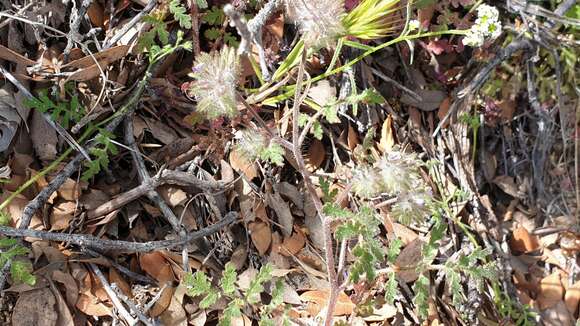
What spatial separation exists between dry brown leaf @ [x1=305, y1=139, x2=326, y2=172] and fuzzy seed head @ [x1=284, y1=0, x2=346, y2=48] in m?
0.99

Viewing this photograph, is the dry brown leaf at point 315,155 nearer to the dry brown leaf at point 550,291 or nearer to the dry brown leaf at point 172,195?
the dry brown leaf at point 172,195

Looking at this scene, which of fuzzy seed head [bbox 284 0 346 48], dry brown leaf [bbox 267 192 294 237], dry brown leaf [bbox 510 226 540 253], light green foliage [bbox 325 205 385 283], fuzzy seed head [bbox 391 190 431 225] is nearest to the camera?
fuzzy seed head [bbox 284 0 346 48]

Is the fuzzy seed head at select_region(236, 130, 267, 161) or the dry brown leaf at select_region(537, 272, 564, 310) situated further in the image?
the dry brown leaf at select_region(537, 272, 564, 310)

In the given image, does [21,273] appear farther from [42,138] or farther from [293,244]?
[293,244]

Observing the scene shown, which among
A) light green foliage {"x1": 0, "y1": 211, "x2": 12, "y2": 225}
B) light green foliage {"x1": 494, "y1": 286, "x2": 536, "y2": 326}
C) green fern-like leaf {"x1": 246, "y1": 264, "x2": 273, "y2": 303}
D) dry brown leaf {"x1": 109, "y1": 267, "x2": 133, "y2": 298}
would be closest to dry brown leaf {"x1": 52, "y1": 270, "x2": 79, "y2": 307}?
dry brown leaf {"x1": 109, "y1": 267, "x2": 133, "y2": 298}

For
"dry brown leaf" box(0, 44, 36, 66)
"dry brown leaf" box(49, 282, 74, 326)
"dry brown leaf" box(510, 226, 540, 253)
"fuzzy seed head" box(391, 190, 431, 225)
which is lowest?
"dry brown leaf" box(510, 226, 540, 253)

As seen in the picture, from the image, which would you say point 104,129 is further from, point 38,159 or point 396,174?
point 396,174

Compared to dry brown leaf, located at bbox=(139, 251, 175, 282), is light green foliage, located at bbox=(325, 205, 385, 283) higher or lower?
higher

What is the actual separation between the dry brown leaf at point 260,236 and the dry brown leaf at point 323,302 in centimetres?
24

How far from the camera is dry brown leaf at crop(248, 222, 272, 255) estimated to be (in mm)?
2275

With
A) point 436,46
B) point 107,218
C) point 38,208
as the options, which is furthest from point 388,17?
point 38,208

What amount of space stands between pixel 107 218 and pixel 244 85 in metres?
0.77

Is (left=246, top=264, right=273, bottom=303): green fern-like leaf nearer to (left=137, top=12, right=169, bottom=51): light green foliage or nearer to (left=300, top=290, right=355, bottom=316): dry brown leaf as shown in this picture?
(left=300, top=290, right=355, bottom=316): dry brown leaf

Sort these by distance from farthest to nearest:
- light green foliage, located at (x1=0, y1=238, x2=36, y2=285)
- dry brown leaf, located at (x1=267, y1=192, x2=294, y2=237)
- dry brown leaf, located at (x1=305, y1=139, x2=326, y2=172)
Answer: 1. dry brown leaf, located at (x1=305, y1=139, x2=326, y2=172)
2. dry brown leaf, located at (x1=267, y1=192, x2=294, y2=237)
3. light green foliage, located at (x1=0, y1=238, x2=36, y2=285)
